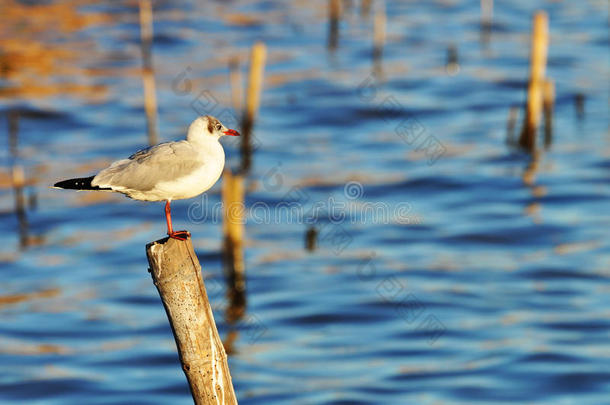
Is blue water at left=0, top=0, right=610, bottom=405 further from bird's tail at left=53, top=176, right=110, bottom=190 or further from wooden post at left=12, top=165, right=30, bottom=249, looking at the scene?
bird's tail at left=53, top=176, right=110, bottom=190

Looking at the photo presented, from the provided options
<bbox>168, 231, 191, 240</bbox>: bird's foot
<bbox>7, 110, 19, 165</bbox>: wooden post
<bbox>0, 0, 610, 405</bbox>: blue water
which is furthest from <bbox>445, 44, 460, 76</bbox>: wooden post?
<bbox>168, 231, 191, 240</bbox>: bird's foot

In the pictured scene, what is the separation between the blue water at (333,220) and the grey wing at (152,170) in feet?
26.6

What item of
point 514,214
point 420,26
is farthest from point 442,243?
point 420,26

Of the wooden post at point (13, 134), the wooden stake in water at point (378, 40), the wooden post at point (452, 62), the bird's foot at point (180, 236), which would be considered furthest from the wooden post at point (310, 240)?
the bird's foot at point (180, 236)

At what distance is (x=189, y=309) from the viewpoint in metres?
7.46

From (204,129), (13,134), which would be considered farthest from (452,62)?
(204,129)

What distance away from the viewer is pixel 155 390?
16.2 meters

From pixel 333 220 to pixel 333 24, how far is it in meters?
15.0

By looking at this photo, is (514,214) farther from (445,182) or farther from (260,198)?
(260,198)

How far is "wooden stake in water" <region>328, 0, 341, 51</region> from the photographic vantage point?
35.4 metres

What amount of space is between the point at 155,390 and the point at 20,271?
5365mm

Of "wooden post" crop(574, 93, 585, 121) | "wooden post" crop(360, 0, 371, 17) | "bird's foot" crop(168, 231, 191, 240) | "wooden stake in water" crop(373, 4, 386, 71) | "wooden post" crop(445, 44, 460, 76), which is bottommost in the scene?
"bird's foot" crop(168, 231, 191, 240)

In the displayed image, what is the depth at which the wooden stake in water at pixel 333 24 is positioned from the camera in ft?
116

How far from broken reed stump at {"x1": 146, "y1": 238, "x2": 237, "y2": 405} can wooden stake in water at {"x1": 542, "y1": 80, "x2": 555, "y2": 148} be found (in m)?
18.7
